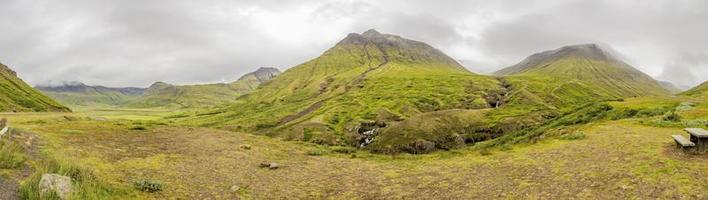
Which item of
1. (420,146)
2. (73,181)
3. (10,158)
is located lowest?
(420,146)

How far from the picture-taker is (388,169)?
88.9 ft

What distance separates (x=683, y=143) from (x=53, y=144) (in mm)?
38094

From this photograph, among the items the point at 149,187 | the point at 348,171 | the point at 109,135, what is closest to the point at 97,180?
the point at 149,187

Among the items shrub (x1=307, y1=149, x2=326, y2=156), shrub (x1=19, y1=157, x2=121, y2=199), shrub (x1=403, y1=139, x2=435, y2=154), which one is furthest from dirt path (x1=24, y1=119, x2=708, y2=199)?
shrub (x1=403, y1=139, x2=435, y2=154)

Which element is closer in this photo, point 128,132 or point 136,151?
point 136,151

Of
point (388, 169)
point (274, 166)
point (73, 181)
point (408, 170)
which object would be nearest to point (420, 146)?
point (388, 169)

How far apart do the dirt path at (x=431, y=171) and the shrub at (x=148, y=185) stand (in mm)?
468

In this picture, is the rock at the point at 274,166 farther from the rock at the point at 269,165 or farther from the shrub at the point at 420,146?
the shrub at the point at 420,146

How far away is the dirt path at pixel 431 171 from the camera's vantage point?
1845cm

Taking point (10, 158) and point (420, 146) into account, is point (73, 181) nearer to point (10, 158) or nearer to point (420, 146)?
point (10, 158)

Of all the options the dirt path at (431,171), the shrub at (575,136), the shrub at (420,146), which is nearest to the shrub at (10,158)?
the dirt path at (431,171)

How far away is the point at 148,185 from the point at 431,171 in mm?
15552

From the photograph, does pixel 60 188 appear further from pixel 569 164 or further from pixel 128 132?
pixel 128 132

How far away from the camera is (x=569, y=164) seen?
2264cm
